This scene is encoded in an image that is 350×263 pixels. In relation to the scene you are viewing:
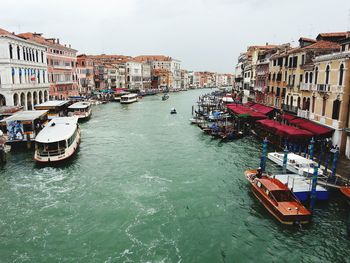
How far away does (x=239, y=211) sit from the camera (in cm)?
1666

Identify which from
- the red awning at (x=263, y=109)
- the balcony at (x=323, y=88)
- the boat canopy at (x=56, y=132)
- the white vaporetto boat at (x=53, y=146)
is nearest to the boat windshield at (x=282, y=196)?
the balcony at (x=323, y=88)

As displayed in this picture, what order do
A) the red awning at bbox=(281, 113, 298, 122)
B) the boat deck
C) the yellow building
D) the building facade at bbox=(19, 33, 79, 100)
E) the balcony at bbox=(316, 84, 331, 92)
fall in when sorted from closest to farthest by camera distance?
the boat deck < the yellow building < the balcony at bbox=(316, 84, 331, 92) < the red awning at bbox=(281, 113, 298, 122) < the building facade at bbox=(19, 33, 79, 100)

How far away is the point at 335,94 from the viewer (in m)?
23.8

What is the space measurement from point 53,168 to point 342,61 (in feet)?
76.4

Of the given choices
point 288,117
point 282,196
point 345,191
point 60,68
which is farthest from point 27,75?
point 345,191

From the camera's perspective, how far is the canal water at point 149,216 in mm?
13102

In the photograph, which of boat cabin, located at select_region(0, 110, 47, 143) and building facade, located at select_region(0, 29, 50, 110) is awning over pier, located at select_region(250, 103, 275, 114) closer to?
boat cabin, located at select_region(0, 110, 47, 143)

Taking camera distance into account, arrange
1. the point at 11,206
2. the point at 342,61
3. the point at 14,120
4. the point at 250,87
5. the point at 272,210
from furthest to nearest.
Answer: the point at 250,87 < the point at 14,120 < the point at 342,61 < the point at 11,206 < the point at 272,210

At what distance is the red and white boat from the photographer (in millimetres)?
14805

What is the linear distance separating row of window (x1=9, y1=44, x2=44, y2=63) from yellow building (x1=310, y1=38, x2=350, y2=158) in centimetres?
3513

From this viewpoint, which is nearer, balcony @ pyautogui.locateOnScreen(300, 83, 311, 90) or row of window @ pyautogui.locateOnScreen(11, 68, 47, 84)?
balcony @ pyautogui.locateOnScreen(300, 83, 311, 90)

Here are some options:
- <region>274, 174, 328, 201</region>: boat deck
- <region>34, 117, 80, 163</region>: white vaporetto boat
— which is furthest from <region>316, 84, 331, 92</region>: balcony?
<region>34, 117, 80, 163</region>: white vaporetto boat

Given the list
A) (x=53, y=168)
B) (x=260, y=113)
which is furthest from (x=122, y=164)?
(x=260, y=113)

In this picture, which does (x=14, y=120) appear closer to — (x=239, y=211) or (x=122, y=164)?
(x=122, y=164)
